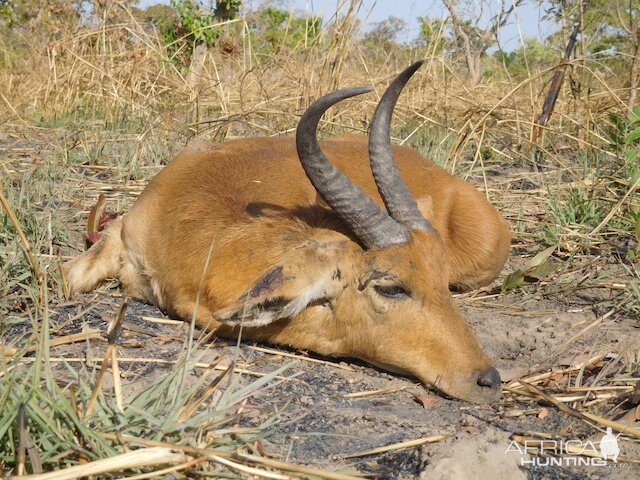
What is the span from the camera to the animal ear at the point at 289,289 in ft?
11.0

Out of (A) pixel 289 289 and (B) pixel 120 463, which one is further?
(A) pixel 289 289

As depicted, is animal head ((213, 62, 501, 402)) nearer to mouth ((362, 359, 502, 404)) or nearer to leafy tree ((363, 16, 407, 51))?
mouth ((362, 359, 502, 404))

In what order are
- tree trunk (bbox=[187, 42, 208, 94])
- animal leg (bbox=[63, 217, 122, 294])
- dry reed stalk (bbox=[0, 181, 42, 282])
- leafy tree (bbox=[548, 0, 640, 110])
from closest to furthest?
dry reed stalk (bbox=[0, 181, 42, 282])
animal leg (bbox=[63, 217, 122, 294])
leafy tree (bbox=[548, 0, 640, 110])
tree trunk (bbox=[187, 42, 208, 94])

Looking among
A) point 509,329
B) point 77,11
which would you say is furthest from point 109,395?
point 77,11

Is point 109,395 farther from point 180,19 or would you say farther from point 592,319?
point 180,19

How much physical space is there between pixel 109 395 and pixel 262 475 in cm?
67

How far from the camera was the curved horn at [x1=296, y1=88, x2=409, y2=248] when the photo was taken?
135 inches

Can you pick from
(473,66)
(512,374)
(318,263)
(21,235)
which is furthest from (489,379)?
(473,66)

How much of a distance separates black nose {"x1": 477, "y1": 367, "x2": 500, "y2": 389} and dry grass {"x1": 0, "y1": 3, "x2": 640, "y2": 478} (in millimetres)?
109

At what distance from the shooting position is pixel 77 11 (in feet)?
31.2

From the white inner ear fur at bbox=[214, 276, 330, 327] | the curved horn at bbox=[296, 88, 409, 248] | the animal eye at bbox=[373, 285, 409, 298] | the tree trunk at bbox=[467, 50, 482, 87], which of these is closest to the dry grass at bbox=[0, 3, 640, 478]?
the white inner ear fur at bbox=[214, 276, 330, 327]

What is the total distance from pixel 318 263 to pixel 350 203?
311mm

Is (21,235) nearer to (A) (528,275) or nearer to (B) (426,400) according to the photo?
(B) (426,400)

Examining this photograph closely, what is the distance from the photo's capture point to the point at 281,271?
342 cm
